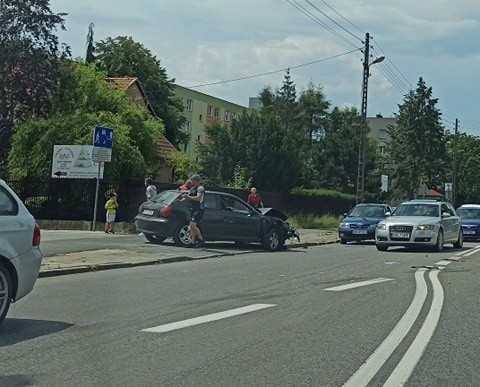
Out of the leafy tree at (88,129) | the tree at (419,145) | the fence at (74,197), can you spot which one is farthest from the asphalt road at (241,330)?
the tree at (419,145)

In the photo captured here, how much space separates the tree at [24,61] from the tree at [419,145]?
35.8 metres

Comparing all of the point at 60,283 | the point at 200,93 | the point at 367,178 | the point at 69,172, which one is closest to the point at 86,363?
the point at 60,283

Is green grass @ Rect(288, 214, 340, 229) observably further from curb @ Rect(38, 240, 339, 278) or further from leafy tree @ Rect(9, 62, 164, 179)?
curb @ Rect(38, 240, 339, 278)

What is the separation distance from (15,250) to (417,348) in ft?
14.5

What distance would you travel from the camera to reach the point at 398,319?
9.77m

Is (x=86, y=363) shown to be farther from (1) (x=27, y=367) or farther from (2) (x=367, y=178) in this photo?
(2) (x=367, y=178)

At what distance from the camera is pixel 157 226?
65.6 feet

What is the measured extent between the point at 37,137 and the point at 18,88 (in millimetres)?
8999

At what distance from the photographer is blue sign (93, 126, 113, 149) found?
22734mm

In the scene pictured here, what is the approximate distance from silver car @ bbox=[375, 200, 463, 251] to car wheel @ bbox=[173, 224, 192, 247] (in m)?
6.06

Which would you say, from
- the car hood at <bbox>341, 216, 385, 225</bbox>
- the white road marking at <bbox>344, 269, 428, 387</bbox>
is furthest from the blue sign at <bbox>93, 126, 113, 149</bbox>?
the white road marking at <bbox>344, 269, 428, 387</bbox>

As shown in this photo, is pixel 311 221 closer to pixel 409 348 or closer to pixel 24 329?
pixel 24 329

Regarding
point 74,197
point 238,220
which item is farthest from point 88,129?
point 238,220

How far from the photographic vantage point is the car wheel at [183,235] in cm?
2002
